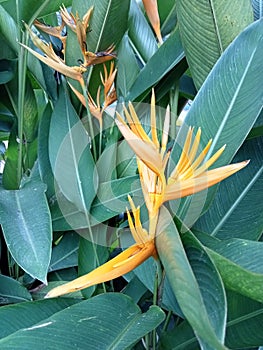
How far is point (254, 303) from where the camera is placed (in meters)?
0.46

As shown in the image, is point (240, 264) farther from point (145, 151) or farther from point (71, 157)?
point (71, 157)

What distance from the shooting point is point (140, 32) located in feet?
2.35

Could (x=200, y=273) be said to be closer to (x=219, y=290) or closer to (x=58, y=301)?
(x=219, y=290)

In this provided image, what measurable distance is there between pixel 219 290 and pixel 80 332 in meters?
0.13

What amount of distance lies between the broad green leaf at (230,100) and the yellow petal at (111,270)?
128 mm

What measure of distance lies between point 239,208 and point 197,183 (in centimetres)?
21

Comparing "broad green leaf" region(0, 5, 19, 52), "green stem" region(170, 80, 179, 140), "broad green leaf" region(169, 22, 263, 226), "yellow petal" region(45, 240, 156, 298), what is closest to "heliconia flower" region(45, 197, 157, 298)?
"yellow petal" region(45, 240, 156, 298)

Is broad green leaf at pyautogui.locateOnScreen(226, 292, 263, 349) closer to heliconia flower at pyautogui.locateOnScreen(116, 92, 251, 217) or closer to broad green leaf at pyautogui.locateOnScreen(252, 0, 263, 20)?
heliconia flower at pyautogui.locateOnScreen(116, 92, 251, 217)

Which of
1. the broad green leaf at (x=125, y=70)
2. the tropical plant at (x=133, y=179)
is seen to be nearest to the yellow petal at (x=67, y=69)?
the tropical plant at (x=133, y=179)

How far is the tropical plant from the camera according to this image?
37 cm

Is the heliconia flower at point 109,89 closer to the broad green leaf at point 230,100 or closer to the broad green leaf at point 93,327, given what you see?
the broad green leaf at point 230,100

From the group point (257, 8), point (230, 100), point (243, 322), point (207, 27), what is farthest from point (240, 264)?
point (257, 8)

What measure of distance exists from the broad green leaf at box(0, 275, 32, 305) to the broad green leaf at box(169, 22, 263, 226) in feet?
0.79

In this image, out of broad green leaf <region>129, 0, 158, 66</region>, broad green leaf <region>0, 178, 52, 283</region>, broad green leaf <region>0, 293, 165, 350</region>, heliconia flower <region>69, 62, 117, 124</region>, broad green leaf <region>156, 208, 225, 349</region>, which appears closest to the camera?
broad green leaf <region>156, 208, 225, 349</region>
